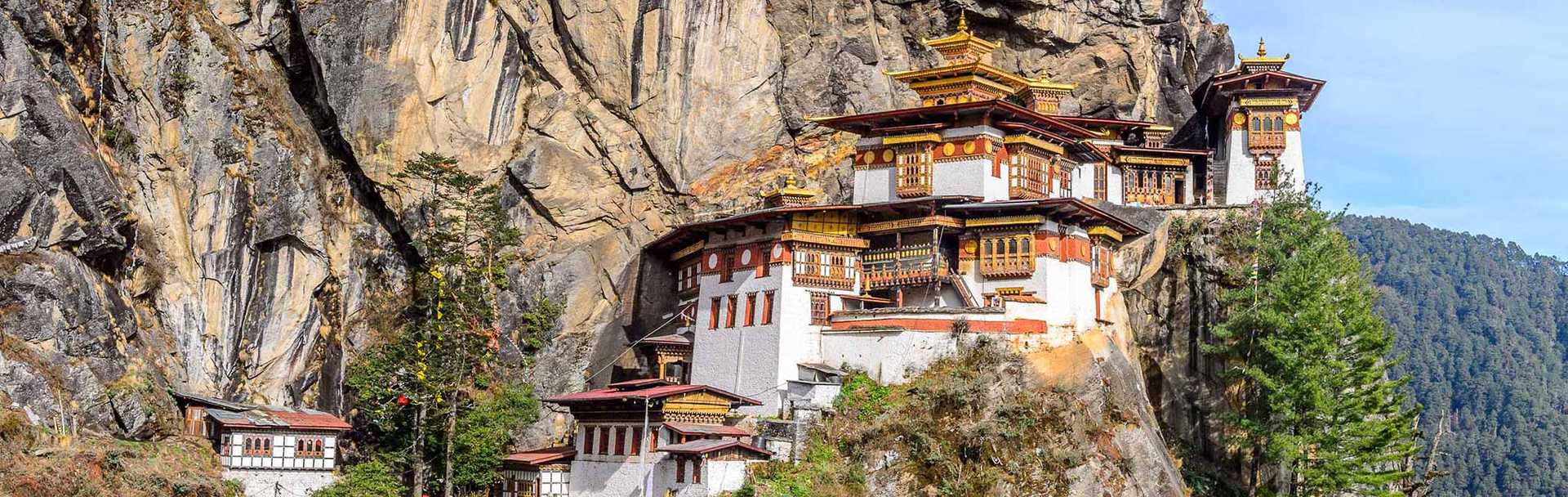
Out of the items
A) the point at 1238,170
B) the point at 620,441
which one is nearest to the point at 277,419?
the point at 620,441

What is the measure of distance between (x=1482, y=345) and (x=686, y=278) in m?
105

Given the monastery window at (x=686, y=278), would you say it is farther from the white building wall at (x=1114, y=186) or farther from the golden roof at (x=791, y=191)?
the white building wall at (x=1114, y=186)

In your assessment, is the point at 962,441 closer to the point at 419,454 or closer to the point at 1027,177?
the point at 1027,177

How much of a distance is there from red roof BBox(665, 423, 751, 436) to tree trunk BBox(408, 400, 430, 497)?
900 centimetres

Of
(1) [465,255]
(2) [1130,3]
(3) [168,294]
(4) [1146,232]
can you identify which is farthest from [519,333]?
(2) [1130,3]

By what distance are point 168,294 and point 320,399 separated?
253 inches

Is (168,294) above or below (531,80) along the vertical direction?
below

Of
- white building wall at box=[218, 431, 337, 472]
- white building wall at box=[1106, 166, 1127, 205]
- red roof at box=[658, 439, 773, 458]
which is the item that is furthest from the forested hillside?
white building wall at box=[218, 431, 337, 472]

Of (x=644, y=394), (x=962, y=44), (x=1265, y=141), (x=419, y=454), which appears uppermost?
(x=962, y=44)

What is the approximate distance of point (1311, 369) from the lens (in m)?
50.9

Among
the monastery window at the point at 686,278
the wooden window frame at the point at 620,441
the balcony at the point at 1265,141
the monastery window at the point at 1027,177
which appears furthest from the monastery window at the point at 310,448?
the balcony at the point at 1265,141

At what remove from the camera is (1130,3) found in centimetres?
7250

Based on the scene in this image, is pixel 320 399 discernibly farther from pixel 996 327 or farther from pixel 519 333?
pixel 996 327

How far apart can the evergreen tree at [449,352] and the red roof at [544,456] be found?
1138 mm
